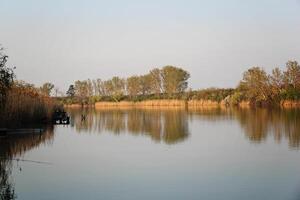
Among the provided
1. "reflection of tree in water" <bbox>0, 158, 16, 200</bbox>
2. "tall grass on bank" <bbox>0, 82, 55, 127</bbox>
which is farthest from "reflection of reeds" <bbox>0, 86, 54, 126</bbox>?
"reflection of tree in water" <bbox>0, 158, 16, 200</bbox>

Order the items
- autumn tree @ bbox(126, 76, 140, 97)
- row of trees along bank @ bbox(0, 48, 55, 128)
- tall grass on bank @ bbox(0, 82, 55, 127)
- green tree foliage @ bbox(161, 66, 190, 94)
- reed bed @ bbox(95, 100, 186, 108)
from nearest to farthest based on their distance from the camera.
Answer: row of trees along bank @ bbox(0, 48, 55, 128), tall grass on bank @ bbox(0, 82, 55, 127), reed bed @ bbox(95, 100, 186, 108), green tree foliage @ bbox(161, 66, 190, 94), autumn tree @ bbox(126, 76, 140, 97)

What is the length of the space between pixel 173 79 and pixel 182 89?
267 centimetres

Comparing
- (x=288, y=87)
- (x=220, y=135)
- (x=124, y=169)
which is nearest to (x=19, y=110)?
(x=220, y=135)

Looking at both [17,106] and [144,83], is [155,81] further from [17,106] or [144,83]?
[17,106]

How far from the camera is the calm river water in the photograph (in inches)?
304

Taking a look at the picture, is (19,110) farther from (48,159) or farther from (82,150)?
(48,159)

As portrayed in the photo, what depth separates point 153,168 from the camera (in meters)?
10.0

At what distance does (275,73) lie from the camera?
4866 centimetres

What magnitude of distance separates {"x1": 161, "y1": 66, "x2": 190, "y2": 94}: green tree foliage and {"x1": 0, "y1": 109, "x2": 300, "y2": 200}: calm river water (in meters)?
51.1

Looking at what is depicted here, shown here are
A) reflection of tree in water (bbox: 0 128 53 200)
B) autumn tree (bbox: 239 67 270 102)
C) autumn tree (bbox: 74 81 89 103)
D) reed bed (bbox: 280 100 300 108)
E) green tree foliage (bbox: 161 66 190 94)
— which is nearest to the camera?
reflection of tree in water (bbox: 0 128 53 200)

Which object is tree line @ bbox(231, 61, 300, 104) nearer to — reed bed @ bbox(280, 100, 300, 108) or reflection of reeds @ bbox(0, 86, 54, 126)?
reed bed @ bbox(280, 100, 300, 108)

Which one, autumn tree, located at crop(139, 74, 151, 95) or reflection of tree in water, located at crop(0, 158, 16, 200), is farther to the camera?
autumn tree, located at crop(139, 74, 151, 95)

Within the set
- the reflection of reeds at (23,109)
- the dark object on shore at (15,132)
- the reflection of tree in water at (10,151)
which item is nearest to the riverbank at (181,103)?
the reflection of reeds at (23,109)

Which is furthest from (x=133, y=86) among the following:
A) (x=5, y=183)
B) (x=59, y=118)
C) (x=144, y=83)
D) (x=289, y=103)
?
(x=5, y=183)
